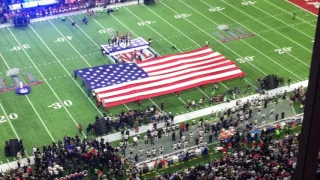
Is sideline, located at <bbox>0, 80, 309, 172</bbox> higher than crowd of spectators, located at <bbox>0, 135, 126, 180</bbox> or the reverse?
the reverse

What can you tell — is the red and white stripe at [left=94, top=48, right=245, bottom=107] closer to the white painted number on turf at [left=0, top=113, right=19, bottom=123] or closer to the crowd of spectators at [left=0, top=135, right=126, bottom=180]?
the white painted number on turf at [left=0, top=113, right=19, bottom=123]

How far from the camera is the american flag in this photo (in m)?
43.0

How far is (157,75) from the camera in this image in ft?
148

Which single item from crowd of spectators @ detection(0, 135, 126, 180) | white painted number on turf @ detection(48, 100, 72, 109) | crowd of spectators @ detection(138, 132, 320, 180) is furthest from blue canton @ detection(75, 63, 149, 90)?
crowd of spectators @ detection(138, 132, 320, 180)

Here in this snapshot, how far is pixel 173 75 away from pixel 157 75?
3.60 feet

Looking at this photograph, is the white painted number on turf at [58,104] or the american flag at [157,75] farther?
the american flag at [157,75]

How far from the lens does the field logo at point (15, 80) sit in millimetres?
45000

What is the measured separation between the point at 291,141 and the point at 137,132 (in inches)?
372

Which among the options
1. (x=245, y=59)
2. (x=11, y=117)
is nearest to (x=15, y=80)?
(x=11, y=117)

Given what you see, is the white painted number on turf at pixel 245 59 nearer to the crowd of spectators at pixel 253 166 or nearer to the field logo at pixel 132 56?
the field logo at pixel 132 56

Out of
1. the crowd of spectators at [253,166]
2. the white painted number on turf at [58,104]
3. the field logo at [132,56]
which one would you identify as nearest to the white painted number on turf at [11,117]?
the white painted number on turf at [58,104]

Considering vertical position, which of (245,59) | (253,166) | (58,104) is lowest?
(245,59)

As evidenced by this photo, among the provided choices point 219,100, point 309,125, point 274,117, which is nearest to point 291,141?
point 274,117

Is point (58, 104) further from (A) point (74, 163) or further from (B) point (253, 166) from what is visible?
(B) point (253, 166)
